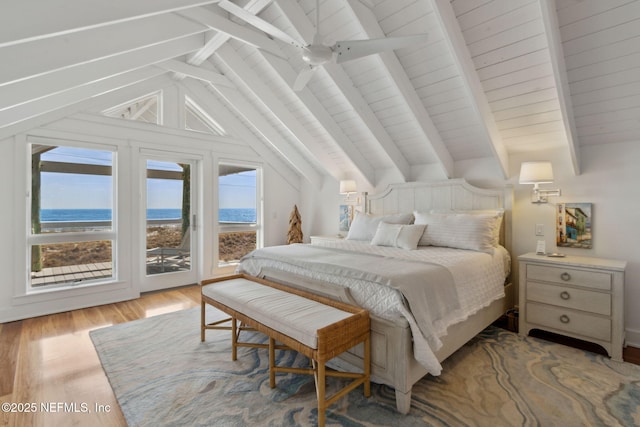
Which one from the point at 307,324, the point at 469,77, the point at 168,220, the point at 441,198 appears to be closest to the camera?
the point at 307,324

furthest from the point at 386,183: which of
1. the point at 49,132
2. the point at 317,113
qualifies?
the point at 49,132

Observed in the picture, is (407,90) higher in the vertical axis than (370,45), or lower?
higher

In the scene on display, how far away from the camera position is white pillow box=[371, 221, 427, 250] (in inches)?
124

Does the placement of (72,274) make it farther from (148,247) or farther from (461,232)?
(461,232)

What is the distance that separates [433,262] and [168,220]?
3802 millimetres

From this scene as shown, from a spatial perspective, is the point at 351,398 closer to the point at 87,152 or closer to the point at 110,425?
the point at 110,425

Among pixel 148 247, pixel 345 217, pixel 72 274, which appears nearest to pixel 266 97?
pixel 345 217

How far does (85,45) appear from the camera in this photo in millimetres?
1859

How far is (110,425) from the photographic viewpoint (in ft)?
5.79

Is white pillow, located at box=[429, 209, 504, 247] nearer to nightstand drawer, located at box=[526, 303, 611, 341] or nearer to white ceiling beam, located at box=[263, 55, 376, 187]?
nightstand drawer, located at box=[526, 303, 611, 341]

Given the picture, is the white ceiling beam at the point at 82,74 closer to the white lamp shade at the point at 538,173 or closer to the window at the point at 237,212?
the window at the point at 237,212

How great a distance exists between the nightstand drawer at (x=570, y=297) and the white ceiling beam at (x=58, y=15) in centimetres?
347

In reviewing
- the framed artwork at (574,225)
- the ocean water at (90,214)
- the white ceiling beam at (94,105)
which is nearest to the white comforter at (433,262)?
the framed artwork at (574,225)

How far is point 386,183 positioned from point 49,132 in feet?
13.7
